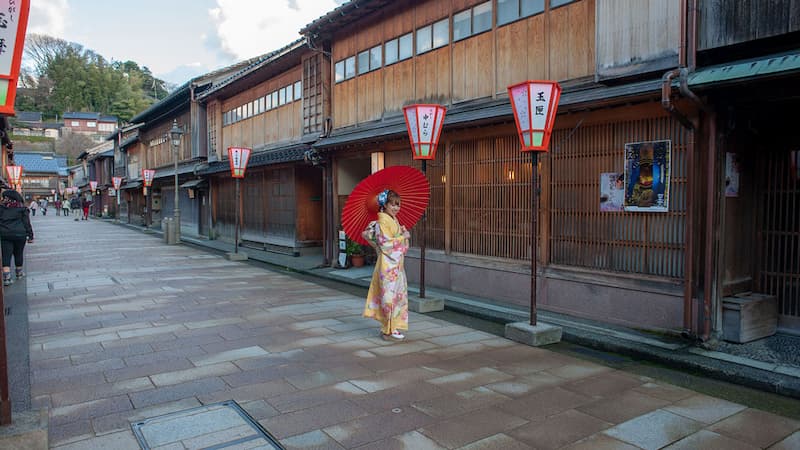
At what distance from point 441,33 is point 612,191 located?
5.31 metres

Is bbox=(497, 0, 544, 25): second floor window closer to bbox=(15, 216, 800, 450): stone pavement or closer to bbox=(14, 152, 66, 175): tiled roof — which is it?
bbox=(15, 216, 800, 450): stone pavement

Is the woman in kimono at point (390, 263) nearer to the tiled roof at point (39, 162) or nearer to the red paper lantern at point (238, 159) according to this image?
the red paper lantern at point (238, 159)

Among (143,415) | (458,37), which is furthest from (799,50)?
(143,415)

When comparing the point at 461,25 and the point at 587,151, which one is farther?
the point at 461,25

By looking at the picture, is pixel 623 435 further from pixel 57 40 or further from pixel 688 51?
pixel 57 40

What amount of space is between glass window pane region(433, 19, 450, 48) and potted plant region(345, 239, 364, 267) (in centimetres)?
581

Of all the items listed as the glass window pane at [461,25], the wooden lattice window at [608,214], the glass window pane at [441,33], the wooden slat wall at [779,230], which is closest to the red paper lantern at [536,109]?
the wooden lattice window at [608,214]

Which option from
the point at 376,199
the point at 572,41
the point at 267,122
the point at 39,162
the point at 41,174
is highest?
the point at 39,162

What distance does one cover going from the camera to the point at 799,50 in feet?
18.4

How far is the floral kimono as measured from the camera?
7.22 metres

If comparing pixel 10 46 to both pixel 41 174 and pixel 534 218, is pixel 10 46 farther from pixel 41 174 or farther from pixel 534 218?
pixel 41 174

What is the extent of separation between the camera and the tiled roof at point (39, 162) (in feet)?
241

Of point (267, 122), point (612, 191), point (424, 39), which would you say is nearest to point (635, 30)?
point (612, 191)

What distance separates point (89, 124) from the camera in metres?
82.3
